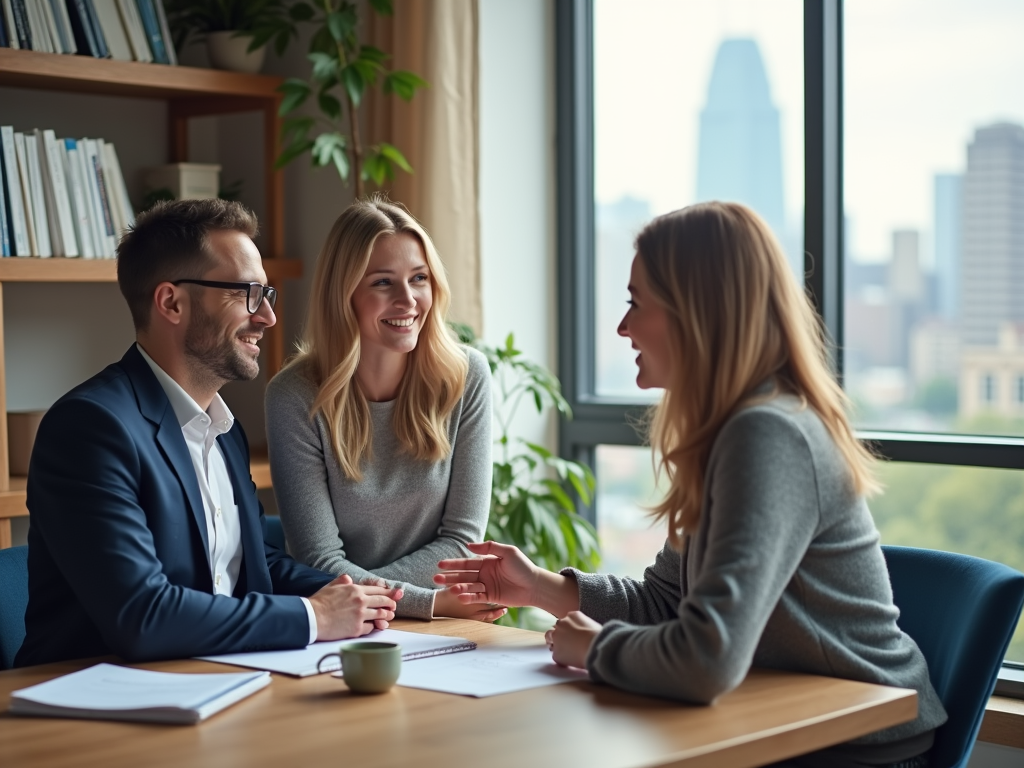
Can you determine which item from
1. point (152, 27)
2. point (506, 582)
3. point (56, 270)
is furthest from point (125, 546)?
point (152, 27)

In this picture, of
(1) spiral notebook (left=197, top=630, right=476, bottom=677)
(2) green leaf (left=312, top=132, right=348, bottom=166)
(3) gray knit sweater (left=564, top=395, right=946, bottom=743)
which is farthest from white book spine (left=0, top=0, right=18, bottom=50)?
(3) gray knit sweater (left=564, top=395, right=946, bottom=743)

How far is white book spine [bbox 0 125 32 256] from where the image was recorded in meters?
3.18

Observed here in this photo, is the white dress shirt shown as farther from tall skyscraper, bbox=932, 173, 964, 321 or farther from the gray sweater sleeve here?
tall skyscraper, bbox=932, 173, 964, 321

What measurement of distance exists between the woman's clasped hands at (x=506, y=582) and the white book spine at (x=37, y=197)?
168cm

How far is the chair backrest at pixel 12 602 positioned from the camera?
7.07ft

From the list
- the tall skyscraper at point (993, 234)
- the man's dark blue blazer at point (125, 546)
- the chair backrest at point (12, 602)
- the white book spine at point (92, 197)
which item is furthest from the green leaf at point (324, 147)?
the tall skyscraper at point (993, 234)

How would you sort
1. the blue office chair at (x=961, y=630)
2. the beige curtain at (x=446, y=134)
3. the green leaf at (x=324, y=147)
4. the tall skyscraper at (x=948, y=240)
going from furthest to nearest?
the beige curtain at (x=446, y=134) → the green leaf at (x=324, y=147) → the tall skyscraper at (x=948, y=240) → the blue office chair at (x=961, y=630)

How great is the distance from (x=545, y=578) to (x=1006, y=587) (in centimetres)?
70

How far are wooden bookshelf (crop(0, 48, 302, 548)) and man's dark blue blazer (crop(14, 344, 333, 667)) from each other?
3.95 feet

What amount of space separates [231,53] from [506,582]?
215 centimetres

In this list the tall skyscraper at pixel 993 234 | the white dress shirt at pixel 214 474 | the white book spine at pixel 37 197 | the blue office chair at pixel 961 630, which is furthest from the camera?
the white book spine at pixel 37 197

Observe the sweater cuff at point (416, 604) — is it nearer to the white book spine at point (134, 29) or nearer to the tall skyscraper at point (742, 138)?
the tall skyscraper at point (742, 138)

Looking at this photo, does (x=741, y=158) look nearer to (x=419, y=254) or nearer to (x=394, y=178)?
(x=394, y=178)

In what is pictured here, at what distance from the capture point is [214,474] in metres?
2.22
